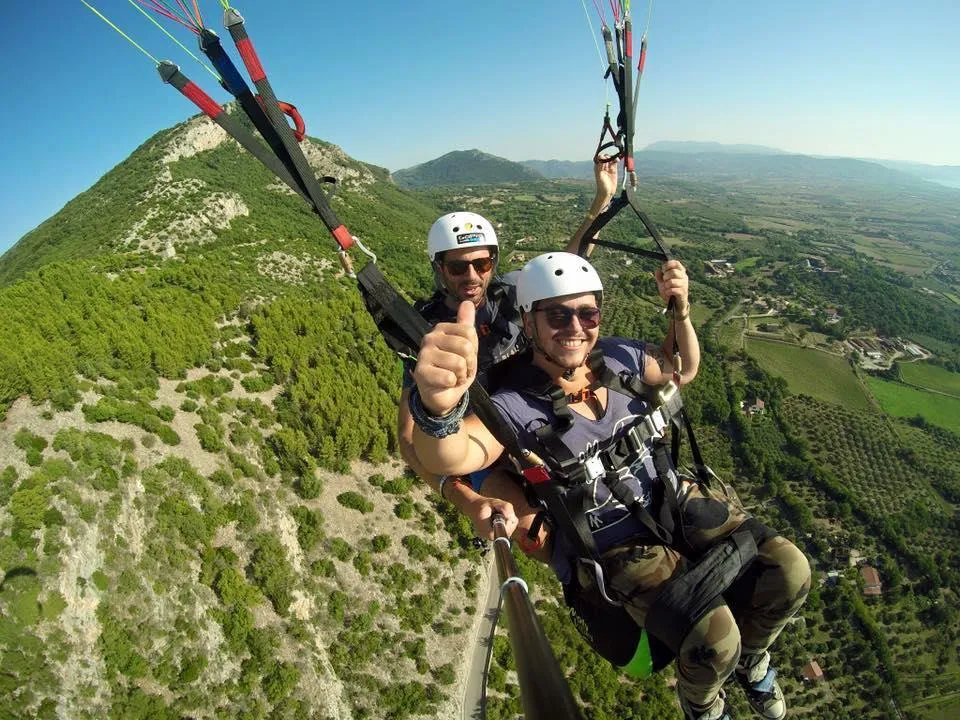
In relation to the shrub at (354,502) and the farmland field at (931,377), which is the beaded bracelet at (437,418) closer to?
the shrub at (354,502)

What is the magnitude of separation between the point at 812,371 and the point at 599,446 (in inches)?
3375

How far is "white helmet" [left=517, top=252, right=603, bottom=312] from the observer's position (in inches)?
144

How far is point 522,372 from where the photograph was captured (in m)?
3.64

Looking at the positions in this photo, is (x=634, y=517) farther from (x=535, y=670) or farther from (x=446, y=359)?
(x=535, y=670)

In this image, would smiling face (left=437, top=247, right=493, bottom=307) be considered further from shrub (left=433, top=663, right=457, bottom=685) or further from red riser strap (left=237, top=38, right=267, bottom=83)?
shrub (left=433, top=663, right=457, bottom=685)

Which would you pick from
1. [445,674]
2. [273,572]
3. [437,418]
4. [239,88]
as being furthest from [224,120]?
[445,674]

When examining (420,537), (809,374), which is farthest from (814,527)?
(420,537)

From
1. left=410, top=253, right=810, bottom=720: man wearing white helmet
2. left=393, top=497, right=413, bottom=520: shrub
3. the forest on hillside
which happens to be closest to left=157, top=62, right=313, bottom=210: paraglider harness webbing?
left=410, top=253, right=810, bottom=720: man wearing white helmet

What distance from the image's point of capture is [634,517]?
11.6ft

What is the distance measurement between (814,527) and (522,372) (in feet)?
190

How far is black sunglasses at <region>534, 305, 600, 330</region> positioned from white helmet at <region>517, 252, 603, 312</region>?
12 centimetres

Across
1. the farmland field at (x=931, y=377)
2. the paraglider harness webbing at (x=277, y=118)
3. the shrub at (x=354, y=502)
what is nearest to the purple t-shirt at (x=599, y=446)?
the paraglider harness webbing at (x=277, y=118)

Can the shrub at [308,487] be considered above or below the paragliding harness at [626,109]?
below

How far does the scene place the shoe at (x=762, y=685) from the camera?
384 cm
